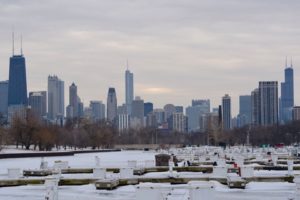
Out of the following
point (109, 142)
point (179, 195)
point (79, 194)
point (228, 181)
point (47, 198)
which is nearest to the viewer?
point (47, 198)

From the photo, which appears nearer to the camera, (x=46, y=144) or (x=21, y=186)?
(x=21, y=186)

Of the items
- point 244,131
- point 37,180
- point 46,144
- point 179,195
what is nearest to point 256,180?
point 179,195

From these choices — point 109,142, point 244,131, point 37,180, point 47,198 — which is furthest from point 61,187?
point 244,131

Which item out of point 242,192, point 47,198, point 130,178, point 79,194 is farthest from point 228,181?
point 47,198

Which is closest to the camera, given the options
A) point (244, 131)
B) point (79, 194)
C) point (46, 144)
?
point (79, 194)

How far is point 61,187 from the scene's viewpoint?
103 feet

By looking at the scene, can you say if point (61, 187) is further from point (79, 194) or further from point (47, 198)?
point (47, 198)

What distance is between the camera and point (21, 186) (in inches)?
1265

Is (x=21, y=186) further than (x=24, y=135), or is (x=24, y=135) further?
(x=24, y=135)

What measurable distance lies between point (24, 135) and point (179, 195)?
8675 cm

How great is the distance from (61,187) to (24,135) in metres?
79.9

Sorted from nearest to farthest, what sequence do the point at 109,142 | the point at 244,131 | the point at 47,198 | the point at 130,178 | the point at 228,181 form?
the point at 47,198
the point at 228,181
the point at 130,178
the point at 109,142
the point at 244,131

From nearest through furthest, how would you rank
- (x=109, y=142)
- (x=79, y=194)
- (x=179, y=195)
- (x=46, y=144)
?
(x=179, y=195), (x=79, y=194), (x=46, y=144), (x=109, y=142)

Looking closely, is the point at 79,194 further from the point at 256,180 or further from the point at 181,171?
the point at 181,171
